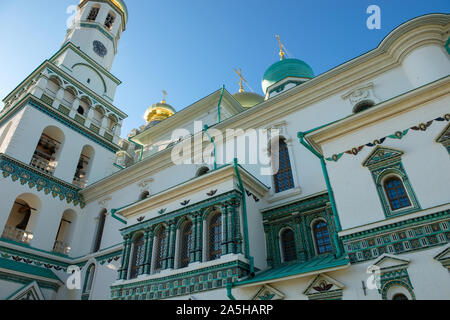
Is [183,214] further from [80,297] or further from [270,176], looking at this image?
[80,297]

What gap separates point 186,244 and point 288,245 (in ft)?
10.3

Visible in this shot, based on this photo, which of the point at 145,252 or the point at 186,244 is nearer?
the point at 186,244

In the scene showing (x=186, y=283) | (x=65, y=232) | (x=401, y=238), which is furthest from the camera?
(x=65, y=232)

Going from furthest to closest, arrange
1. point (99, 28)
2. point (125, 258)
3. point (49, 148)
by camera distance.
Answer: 1. point (99, 28)
2. point (49, 148)
3. point (125, 258)

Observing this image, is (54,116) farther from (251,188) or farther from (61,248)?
(251,188)

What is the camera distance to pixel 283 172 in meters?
11.5

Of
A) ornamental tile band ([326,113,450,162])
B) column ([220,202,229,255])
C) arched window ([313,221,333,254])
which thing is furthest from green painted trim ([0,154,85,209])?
ornamental tile band ([326,113,450,162])

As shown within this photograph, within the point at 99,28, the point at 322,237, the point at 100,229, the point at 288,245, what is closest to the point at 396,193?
the point at 322,237

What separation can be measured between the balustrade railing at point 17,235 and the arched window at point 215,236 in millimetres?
9725

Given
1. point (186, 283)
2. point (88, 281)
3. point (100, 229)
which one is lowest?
point (186, 283)

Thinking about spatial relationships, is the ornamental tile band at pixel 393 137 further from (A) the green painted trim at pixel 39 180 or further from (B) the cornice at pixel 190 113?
(A) the green painted trim at pixel 39 180

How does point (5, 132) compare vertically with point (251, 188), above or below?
above

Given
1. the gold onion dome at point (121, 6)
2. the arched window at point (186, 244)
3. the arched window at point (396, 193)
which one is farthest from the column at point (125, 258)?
the gold onion dome at point (121, 6)

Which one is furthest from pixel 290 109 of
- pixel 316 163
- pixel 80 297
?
pixel 80 297
